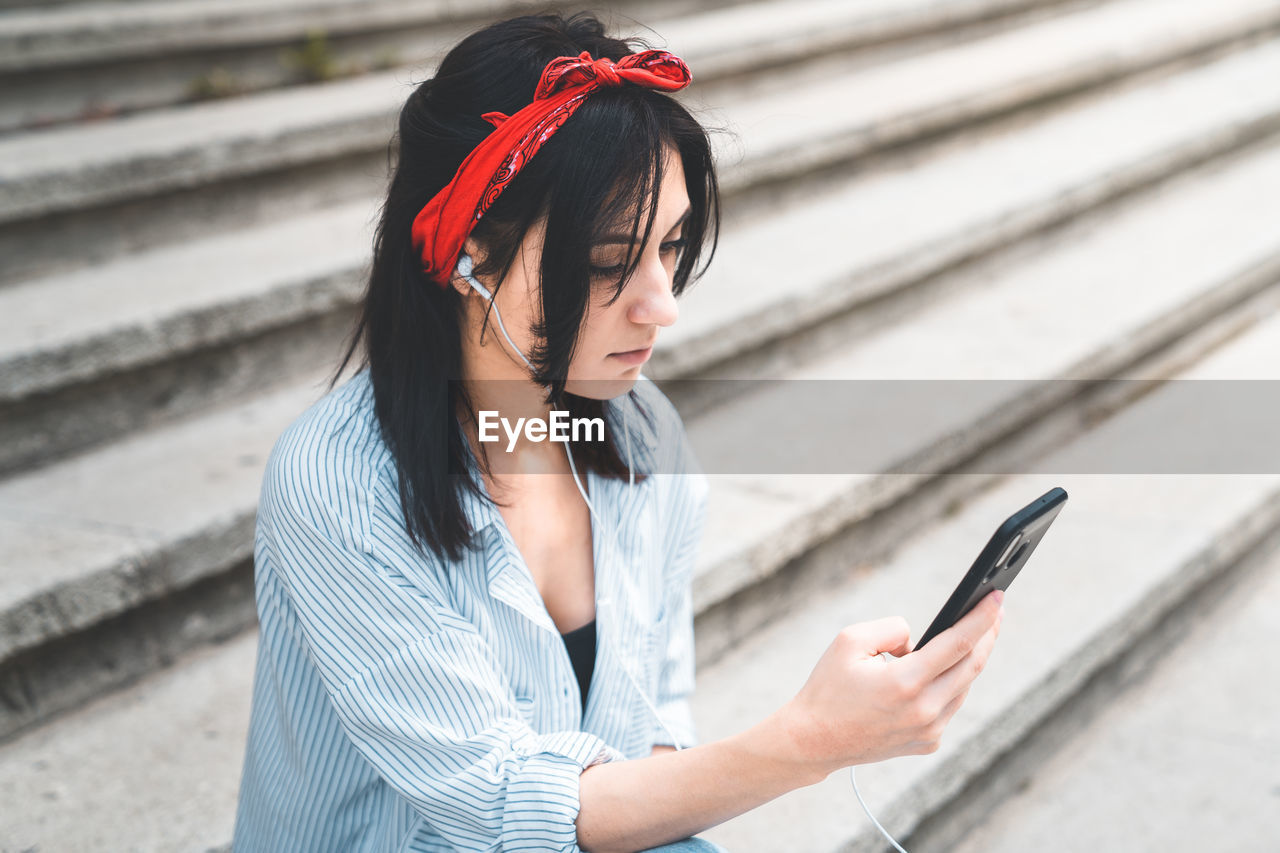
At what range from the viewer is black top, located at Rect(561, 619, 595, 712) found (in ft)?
4.93

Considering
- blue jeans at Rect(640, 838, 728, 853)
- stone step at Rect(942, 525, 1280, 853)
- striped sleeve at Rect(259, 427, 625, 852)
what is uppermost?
striped sleeve at Rect(259, 427, 625, 852)

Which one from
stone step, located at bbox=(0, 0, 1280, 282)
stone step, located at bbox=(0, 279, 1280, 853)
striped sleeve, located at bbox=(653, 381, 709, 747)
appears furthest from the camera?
stone step, located at bbox=(0, 0, 1280, 282)

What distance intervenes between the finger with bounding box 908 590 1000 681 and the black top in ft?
1.62

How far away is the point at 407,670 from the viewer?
1257 mm

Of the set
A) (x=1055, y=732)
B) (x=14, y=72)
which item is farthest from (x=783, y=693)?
(x=14, y=72)

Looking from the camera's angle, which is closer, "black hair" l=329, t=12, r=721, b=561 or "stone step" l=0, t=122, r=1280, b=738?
"black hair" l=329, t=12, r=721, b=561

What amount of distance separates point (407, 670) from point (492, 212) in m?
0.48

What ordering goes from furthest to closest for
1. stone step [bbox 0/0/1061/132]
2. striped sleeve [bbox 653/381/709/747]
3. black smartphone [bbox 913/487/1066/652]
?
stone step [bbox 0/0/1061/132] < striped sleeve [bbox 653/381/709/747] < black smartphone [bbox 913/487/1066/652]

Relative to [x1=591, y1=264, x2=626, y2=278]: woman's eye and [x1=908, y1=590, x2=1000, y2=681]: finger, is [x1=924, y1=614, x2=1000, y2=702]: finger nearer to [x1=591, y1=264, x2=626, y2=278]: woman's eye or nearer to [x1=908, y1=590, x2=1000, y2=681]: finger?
[x1=908, y1=590, x2=1000, y2=681]: finger

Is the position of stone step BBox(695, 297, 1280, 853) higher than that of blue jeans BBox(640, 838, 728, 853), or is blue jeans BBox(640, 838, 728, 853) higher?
blue jeans BBox(640, 838, 728, 853)

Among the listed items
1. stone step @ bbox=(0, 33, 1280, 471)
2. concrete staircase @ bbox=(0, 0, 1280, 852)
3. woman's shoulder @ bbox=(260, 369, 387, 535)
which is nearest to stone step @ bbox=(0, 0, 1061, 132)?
concrete staircase @ bbox=(0, 0, 1280, 852)

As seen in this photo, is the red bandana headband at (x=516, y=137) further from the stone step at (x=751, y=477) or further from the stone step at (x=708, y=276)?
the stone step at (x=708, y=276)

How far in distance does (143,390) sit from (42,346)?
0.23 m

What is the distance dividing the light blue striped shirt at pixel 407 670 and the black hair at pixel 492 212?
0.04 m
